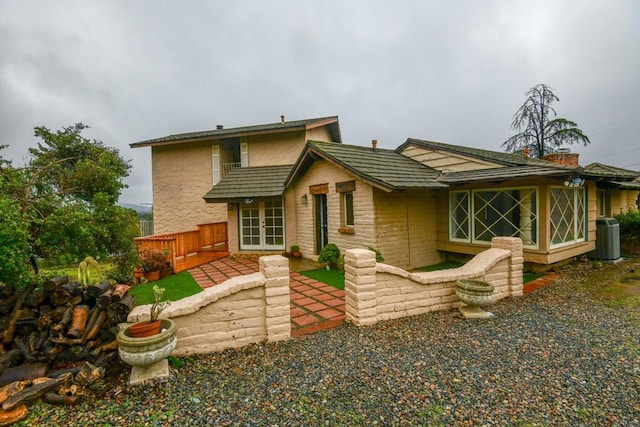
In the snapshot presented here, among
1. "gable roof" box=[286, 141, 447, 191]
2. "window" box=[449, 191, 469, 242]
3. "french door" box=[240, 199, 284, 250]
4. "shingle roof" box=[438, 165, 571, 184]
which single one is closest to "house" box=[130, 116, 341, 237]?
"french door" box=[240, 199, 284, 250]

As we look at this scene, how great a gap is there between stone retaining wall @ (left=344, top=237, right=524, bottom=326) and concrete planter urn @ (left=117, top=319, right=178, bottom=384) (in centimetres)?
270

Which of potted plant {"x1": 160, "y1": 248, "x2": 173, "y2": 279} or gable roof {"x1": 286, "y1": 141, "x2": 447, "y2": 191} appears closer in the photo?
gable roof {"x1": 286, "y1": 141, "x2": 447, "y2": 191}

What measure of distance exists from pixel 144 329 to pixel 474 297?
196 inches

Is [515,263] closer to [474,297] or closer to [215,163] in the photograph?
[474,297]

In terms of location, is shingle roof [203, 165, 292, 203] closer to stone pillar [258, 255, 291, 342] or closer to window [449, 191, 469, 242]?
window [449, 191, 469, 242]

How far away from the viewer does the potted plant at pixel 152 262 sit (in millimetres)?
8242

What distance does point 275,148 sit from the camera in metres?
15.0

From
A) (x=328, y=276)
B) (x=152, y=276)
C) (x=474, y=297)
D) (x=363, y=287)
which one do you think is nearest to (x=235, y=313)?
(x=363, y=287)

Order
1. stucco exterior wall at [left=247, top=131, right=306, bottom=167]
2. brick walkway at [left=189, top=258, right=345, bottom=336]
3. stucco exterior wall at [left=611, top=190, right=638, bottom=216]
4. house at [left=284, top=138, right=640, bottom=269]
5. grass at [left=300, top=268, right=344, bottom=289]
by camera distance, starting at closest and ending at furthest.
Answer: brick walkway at [left=189, top=258, right=345, bottom=336]
grass at [left=300, top=268, right=344, bottom=289]
house at [left=284, top=138, right=640, bottom=269]
stucco exterior wall at [left=611, top=190, right=638, bottom=216]
stucco exterior wall at [left=247, top=131, right=306, bottom=167]

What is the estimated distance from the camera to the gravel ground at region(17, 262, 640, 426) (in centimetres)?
254

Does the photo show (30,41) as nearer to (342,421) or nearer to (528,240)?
(342,421)

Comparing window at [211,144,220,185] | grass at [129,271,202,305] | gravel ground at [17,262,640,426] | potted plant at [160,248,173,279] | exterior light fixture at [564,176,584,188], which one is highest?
window at [211,144,220,185]

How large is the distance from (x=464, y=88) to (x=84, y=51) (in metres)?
25.0

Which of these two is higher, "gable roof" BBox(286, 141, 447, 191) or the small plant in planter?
"gable roof" BBox(286, 141, 447, 191)
